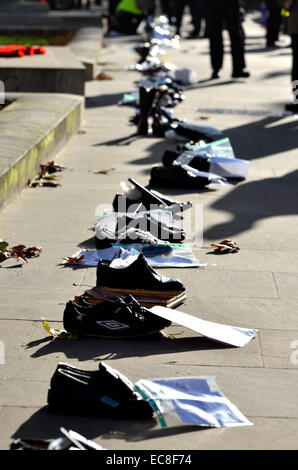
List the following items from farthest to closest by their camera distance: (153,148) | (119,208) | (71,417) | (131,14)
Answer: (131,14) < (153,148) < (119,208) < (71,417)

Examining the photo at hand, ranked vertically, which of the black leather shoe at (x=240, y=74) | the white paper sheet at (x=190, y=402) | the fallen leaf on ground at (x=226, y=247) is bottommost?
the black leather shoe at (x=240, y=74)

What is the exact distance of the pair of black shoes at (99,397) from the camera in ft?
12.9

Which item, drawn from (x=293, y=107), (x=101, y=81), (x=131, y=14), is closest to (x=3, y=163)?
(x=293, y=107)

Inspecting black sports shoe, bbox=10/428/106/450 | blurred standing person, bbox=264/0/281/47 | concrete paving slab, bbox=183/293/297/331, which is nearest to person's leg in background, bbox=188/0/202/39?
blurred standing person, bbox=264/0/281/47

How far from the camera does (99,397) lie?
397 cm

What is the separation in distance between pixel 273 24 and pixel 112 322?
65.4 ft

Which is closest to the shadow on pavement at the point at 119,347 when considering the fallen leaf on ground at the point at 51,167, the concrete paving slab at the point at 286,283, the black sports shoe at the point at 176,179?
the concrete paving slab at the point at 286,283

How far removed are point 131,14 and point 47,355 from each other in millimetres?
23979

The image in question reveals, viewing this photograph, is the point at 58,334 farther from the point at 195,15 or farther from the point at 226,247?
the point at 195,15

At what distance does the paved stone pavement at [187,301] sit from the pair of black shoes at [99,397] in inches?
1.9

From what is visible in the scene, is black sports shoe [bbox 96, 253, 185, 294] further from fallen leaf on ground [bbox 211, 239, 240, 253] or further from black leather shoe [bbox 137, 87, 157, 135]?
black leather shoe [bbox 137, 87, 157, 135]

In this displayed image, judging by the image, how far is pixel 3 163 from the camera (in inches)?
292

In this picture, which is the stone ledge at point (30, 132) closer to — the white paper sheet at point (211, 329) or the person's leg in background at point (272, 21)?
the white paper sheet at point (211, 329)
